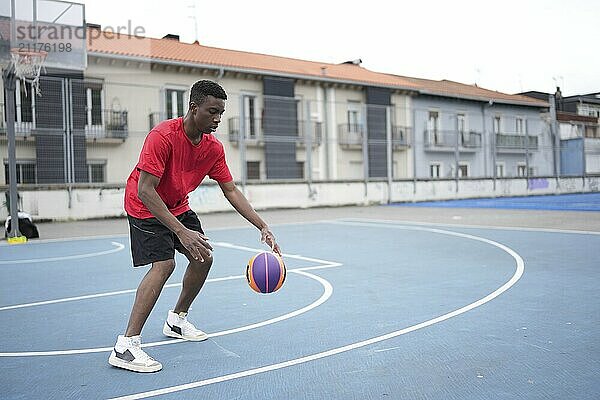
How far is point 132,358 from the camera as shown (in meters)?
3.45

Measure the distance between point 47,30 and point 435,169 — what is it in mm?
18271

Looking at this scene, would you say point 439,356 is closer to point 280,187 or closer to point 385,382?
point 385,382

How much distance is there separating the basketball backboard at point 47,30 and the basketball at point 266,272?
960 cm

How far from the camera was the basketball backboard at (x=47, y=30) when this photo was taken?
11805mm

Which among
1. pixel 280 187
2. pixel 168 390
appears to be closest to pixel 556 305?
pixel 168 390

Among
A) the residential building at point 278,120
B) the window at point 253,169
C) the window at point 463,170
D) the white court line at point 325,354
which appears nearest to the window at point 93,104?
the residential building at point 278,120

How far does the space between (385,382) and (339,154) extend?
21.4m

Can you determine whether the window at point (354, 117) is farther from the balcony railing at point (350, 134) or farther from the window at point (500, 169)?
the window at point (500, 169)

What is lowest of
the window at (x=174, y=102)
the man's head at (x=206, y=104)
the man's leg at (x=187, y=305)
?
the man's leg at (x=187, y=305)

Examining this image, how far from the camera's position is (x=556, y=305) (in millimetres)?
4898

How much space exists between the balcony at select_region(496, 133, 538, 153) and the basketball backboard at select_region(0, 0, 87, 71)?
800 inches

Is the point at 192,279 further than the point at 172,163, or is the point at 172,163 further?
the point at 192,279

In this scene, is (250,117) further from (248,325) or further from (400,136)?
(248,325)

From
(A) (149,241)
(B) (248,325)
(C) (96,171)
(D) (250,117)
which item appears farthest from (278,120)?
(A) (149,241)
